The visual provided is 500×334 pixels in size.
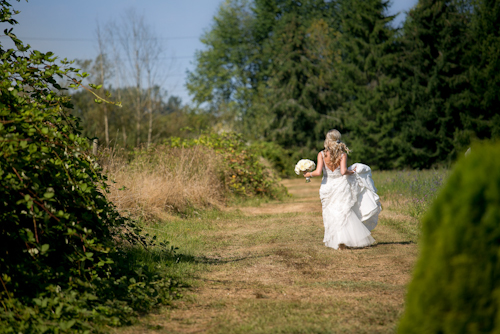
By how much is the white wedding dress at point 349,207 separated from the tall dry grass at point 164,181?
3.54 meters

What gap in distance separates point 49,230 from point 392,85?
22.4 meters

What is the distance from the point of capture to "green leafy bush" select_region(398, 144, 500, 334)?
209 cm

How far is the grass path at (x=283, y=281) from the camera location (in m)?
3.93

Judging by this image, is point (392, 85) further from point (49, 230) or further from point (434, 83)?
point (49, 230)

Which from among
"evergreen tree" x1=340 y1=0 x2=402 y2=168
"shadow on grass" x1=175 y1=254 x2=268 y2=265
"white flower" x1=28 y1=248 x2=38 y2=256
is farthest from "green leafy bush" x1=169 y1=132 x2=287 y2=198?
"evergreen tree" x1=340 y1=0 x2=402 y2=168

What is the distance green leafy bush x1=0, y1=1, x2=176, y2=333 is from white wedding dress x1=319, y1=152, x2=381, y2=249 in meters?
3.19

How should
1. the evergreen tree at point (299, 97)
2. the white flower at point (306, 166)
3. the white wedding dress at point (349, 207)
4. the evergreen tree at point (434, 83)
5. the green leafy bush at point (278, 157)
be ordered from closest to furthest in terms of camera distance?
1. the white wedding dress at point (349, 207)
2. the white flower at point (306, 166)
3. the evergreen tree at point (434, 83)
4. the green leafy bush at point (278, 157)
5. the evergreen tree at point (299, 97)

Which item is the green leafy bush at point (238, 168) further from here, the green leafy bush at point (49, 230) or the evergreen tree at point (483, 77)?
the evergreen tree at point (483, 77)

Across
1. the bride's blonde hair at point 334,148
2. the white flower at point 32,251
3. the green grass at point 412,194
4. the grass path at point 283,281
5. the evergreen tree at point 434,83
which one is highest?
the evergreen tree at point 434,83

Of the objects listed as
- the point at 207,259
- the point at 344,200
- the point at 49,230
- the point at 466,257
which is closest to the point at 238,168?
the point at 344,200

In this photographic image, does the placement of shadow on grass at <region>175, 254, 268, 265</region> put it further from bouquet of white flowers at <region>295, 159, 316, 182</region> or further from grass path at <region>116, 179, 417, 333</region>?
bouquet of white flowers at <region>295, 159, 316, 182</region>

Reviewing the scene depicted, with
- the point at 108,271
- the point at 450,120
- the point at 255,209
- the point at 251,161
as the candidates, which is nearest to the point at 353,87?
the point at 450,120

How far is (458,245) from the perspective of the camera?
83.5 inches

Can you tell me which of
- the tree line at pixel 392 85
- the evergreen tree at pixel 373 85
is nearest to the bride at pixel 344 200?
the tree line at pixel 392 85
